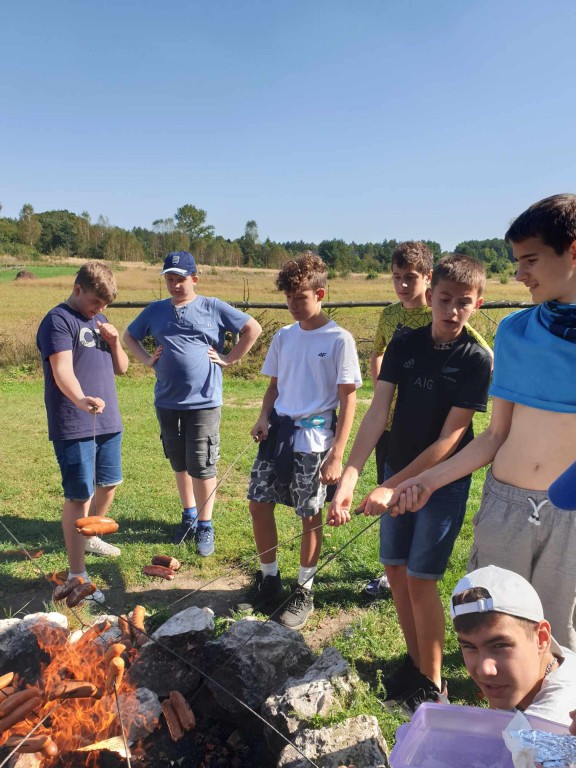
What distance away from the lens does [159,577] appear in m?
3.79

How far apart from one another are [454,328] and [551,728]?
155 cm

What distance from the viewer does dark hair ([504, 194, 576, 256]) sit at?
5.73 feet

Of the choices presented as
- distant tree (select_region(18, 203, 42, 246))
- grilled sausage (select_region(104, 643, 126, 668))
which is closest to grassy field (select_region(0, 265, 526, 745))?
grilled sausage (select_region(104, 643, 126, 668))

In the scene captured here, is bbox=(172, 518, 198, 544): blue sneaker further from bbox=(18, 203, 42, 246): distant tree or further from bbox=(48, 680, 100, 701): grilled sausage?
bbox=(18, 203, 42, 246): distant tree

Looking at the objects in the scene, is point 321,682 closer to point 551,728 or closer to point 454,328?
point 551,728

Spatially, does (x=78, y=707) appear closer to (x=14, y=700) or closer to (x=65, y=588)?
(x=14, y=700)

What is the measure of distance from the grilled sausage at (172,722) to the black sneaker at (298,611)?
3.18ft

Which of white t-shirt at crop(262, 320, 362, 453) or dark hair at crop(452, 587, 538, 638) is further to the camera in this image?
white t-shirt at crop(262, 320, 362, 453)

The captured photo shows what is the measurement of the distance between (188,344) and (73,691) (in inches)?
96.9

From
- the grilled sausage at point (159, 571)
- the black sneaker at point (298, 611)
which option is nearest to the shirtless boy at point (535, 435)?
the black sneaker at point (298, 611)

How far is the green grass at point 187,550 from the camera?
9.96ft

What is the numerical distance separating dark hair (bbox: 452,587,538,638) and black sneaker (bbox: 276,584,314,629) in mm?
1836

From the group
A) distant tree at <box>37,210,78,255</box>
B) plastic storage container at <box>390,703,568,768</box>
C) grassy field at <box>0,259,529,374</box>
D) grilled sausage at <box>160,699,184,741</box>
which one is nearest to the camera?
plastic storage container at <box>390,703,568,768</box>

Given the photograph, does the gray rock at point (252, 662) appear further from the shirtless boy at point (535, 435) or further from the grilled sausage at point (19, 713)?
the shirtless boy at point (535, 435)
